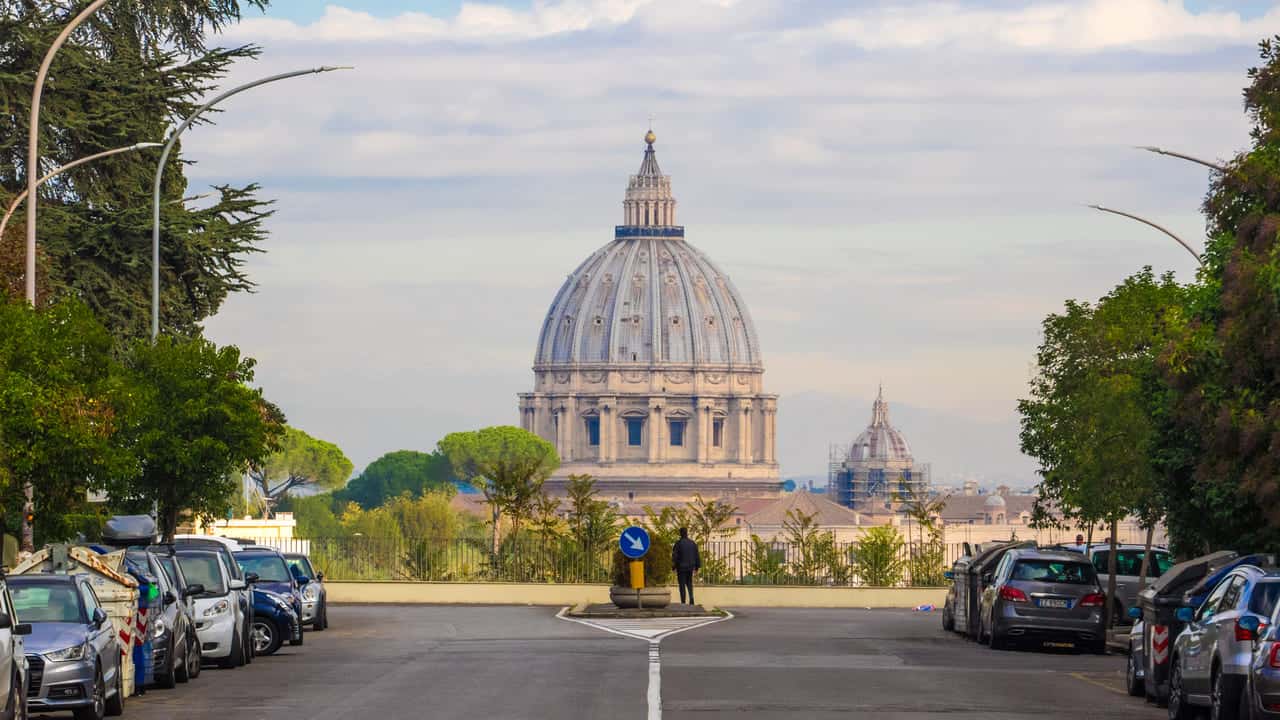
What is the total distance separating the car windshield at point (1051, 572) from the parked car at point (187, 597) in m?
11.8

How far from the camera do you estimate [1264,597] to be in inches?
695

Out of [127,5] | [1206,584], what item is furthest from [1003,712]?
[127,5]

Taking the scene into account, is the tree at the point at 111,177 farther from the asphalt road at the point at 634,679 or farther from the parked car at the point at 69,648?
the parked car at the point at 69,648

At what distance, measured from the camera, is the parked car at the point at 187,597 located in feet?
80.2

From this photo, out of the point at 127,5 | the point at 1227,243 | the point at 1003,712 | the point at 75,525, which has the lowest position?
the point at 1003,712

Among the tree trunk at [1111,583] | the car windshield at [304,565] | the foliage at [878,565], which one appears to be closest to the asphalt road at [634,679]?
the car windshield at [304,565]

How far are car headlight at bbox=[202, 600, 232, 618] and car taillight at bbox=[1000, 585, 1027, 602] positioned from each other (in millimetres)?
10942

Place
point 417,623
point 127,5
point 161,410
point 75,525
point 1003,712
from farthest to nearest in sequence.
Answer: point 127,5, point 417,623, point 161,410, point 75,525, point 1003,712

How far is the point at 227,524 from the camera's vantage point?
206 feet

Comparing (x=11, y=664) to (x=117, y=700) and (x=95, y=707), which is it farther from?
(x=117, y=700)

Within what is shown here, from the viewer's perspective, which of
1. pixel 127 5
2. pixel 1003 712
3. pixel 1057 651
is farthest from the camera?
pixel 127 5

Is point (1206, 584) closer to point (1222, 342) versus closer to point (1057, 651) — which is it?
point (1222, 342)

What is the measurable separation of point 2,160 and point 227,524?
867 inches

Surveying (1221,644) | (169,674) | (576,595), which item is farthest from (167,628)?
(576,595)
